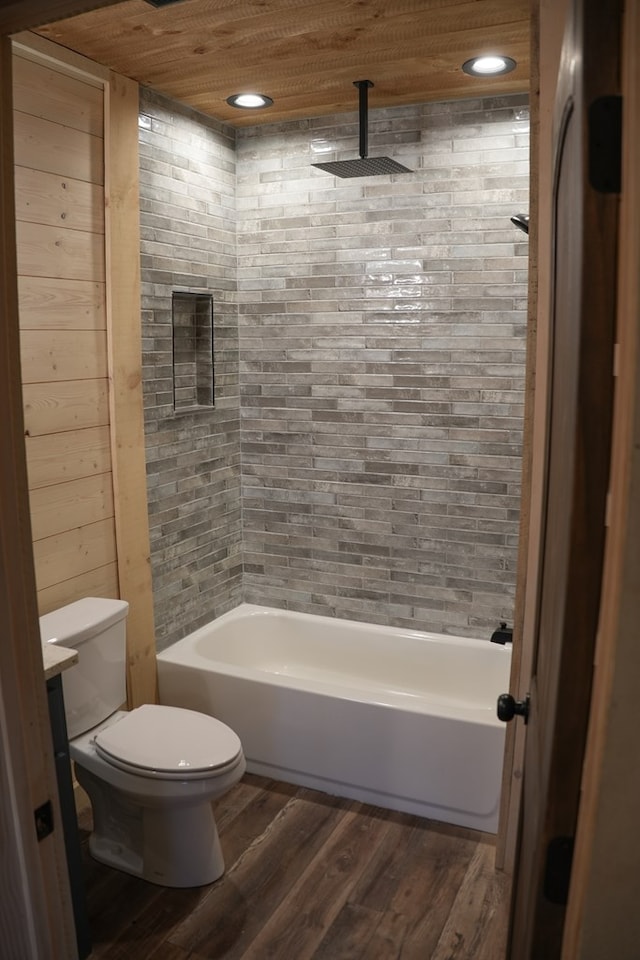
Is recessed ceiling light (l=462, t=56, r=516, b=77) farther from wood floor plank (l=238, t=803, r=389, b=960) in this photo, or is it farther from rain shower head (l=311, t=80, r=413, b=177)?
wood floor plank (l=238, t=803, r=389, b=960)

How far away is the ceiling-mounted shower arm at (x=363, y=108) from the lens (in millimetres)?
2905

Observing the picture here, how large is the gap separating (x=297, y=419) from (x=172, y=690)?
1332mm

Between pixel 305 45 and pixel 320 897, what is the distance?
272cm

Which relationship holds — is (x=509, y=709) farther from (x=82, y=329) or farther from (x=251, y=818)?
(x=82, y=329)

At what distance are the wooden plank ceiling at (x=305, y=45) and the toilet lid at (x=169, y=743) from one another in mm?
2147

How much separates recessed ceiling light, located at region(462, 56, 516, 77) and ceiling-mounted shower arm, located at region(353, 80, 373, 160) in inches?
14.8

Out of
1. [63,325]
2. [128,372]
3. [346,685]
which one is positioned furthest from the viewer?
[346,685]

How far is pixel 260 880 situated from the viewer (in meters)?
2.45

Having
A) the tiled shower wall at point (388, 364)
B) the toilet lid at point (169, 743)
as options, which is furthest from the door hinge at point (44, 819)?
the tiled shower wall at point (388, 364)

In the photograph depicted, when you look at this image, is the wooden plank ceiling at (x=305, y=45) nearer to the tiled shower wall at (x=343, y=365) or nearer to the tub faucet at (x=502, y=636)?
the tiled shower wall at (x=343, y=365)

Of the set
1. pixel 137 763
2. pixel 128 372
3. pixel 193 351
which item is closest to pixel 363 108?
pixel 193 351

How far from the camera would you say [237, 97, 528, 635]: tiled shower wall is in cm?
316

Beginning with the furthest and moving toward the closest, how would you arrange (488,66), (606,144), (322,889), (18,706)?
(488,66) → (322,889) → (18,706) → (606,144)

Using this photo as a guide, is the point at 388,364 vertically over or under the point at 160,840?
over
